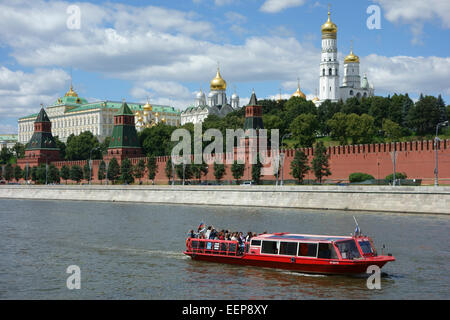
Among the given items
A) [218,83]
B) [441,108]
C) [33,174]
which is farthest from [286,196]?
[218,83]

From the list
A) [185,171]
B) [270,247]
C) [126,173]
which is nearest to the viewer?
[270,247]

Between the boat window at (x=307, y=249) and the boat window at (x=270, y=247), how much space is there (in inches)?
37.0

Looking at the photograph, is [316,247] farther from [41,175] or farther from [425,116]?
[41,175]

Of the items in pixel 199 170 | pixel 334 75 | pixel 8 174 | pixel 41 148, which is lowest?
pixel 8 174

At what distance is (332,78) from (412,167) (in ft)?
217

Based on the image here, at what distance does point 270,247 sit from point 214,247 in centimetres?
259

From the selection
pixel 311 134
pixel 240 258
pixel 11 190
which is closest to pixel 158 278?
pixel 240 258

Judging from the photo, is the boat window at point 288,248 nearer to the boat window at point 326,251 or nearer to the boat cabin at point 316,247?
the boat cabin at point 316,247

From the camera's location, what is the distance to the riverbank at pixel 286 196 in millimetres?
37312

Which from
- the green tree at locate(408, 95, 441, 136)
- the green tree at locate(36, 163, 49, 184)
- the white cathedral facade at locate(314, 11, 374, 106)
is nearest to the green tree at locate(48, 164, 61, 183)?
the green tree at locate(36, 163, 49, 184)

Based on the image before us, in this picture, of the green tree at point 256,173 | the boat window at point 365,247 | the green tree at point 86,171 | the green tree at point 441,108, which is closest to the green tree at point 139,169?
the green tree at point 86,171

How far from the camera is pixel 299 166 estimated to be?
5447 cm

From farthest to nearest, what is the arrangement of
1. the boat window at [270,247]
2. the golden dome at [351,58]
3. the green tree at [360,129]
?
the golden dome at [351,58] → the green tree at [360,129] → the boat window at [270,247]

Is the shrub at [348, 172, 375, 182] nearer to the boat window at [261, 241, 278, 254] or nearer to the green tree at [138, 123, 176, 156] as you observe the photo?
the boat window at [261, 241, 278, 254]
